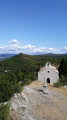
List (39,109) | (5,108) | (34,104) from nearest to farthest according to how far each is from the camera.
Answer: (5,108), (39,109), (34,104)

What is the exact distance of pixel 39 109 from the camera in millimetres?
17938

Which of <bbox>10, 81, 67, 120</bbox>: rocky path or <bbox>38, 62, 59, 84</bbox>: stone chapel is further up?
<bbox>38, 62, 59, 84</bbox>: stone chapel

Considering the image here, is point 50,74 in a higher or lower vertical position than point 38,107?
higher

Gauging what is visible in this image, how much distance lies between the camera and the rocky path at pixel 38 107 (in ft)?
53.0

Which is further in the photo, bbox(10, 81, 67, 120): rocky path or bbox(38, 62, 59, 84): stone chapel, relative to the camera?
bbox(38, 62, 59, 84): stone chapel

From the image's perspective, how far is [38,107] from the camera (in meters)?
18.5

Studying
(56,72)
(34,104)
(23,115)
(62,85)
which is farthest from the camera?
(56,72)

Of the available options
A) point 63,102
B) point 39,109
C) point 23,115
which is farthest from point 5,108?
point 63,102

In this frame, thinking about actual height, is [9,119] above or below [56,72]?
below

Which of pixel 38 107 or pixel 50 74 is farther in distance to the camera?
pixel 50 74

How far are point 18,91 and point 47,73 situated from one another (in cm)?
1409

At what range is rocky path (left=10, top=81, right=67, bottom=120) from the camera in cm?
1614

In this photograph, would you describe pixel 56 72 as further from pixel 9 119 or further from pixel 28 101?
pixel 9 119

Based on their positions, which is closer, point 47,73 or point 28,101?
point 28,101
